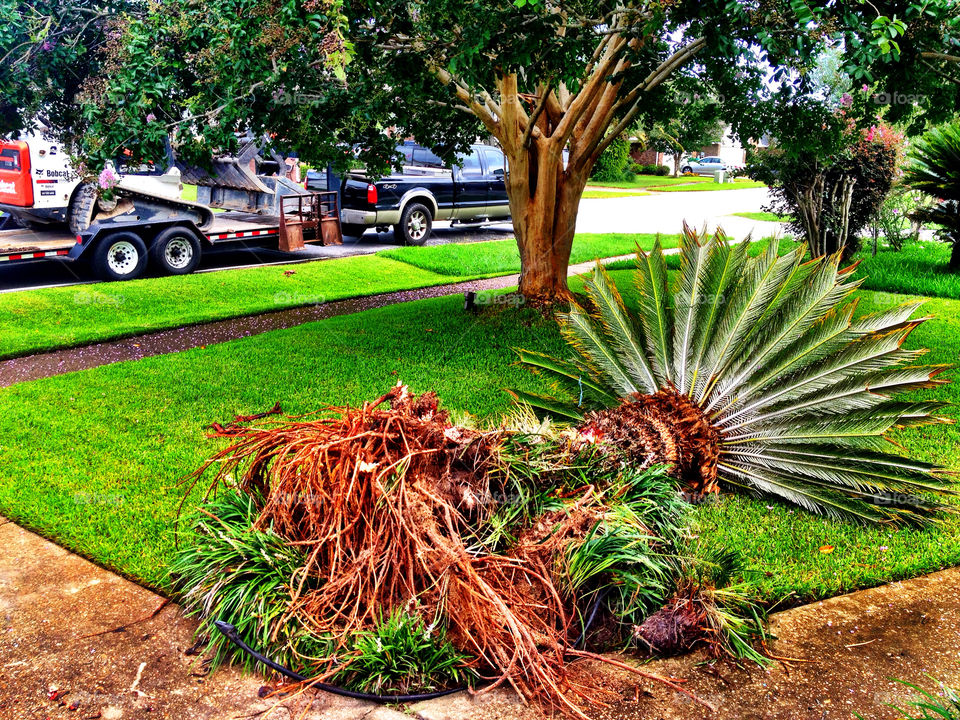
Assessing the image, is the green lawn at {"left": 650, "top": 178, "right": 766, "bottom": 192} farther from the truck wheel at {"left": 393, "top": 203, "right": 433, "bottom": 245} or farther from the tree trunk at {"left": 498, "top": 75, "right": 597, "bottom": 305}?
the tree trunk at {"left": 498, "top": 75, "right": 597, "bottom": 305}

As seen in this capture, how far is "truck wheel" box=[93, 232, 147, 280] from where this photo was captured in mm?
12508

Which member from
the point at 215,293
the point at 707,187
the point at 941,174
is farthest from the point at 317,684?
the point at 707,187

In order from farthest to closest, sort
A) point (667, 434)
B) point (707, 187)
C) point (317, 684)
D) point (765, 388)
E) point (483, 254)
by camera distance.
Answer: point (707, 187) < point (483, 254) < point (765, 388) < point (667, 434) < point (317, 684)

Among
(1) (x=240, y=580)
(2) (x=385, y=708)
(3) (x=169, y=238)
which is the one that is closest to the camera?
(2) (x=385, y=708)

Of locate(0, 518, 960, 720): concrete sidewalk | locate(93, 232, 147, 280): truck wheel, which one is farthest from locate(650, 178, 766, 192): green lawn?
locate(0, 518, 960, 720): concrete sidewalk

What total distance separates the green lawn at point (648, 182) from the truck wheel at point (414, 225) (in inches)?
801

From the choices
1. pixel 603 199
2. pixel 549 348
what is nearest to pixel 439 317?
pixel 549 348

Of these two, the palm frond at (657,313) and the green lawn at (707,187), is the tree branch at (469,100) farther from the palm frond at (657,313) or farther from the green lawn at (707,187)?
the green lawn at (707,187)

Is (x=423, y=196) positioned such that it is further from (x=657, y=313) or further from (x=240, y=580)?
(x=240, y=580)

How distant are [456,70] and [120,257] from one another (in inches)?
312

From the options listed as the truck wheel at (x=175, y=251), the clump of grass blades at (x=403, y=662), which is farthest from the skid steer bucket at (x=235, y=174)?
the clump of grass blades at (x=403, y=662)

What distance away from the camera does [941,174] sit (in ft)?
41.5

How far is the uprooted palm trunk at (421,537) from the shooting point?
3.83m

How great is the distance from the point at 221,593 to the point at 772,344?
360cm
